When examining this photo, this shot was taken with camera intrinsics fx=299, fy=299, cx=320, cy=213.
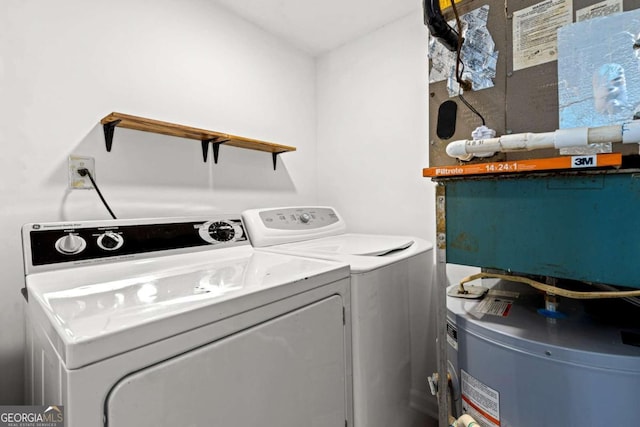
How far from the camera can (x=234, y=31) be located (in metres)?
1.87

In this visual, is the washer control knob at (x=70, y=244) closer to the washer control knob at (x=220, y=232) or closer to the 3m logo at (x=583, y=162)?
the washer control knob at (x=220, y=232)

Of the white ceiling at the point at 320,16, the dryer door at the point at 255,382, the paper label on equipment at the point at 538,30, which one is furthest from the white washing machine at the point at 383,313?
the white ceiling at the point at 320,16

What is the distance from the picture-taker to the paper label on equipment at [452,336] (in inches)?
37.7

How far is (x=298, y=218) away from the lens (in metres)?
1.78

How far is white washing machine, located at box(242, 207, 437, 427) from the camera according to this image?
105cm

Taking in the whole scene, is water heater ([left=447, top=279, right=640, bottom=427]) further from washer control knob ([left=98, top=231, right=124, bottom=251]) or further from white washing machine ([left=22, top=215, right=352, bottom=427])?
washer control knob ([left=98, top=231, right=124, bottom=251])

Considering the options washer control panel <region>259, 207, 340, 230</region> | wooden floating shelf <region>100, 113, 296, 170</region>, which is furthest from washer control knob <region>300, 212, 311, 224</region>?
wooden floating shelf <region>100, 113, 296, 170</region>

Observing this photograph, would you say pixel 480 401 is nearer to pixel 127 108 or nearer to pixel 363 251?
pixel 363 251

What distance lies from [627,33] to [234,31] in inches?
73.4

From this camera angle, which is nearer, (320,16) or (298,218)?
(298,218)

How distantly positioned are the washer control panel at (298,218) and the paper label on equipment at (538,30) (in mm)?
1207

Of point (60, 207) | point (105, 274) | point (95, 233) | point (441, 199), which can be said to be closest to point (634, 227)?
point (441, 199)

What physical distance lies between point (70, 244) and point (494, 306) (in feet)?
4.86

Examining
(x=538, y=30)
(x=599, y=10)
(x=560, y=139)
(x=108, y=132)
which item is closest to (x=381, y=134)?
(x=538, y=30)
